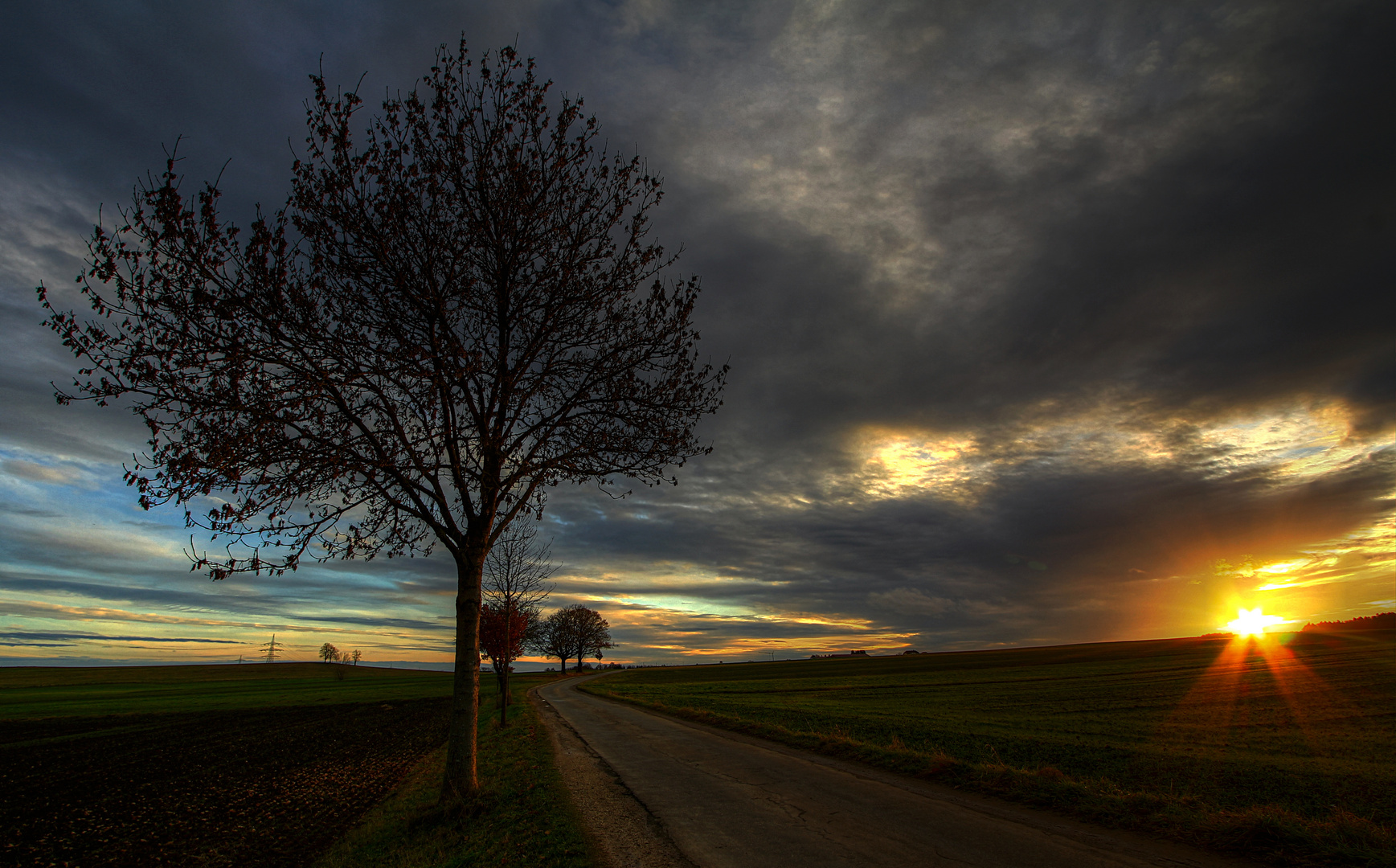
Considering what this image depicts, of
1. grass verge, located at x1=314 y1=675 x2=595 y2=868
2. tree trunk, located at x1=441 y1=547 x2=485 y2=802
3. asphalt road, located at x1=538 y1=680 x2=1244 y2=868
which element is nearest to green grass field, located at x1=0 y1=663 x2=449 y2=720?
grass verge, located at x1=314 y1=675 x2=595 y2=868

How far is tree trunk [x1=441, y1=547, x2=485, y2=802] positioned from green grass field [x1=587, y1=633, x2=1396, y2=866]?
8685 mm

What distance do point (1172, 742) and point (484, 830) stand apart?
23.7 m

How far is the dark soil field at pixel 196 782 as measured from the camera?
12469 millimetres

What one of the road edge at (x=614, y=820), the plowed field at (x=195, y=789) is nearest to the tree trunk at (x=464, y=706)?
the road edge at (x=614, y=820)

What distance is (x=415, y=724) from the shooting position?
36750mm

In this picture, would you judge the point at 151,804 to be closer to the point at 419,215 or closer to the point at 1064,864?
the point at 419,215

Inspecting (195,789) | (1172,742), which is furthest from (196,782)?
(1172,742)

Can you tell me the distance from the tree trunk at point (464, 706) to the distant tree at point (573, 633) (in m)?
124

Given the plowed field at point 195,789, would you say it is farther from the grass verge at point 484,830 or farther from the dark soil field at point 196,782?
the grass verge at point 484,830

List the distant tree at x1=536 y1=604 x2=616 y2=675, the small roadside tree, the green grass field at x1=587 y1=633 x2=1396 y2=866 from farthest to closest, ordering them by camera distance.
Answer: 1. the distant tree at x1=536 y1=604 x2=616 y2=675
2. the small roadside tree
3. the green grass field at x1=587 y1=633 x2=1396 y2=866

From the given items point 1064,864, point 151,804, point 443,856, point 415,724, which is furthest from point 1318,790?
point 415,724

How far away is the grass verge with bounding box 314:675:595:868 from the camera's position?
8523mm

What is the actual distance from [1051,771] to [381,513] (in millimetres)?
12781

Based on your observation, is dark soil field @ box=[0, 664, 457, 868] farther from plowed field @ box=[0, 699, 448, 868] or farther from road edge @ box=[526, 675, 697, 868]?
road edge @ box=[526, 675, 697, 868]
